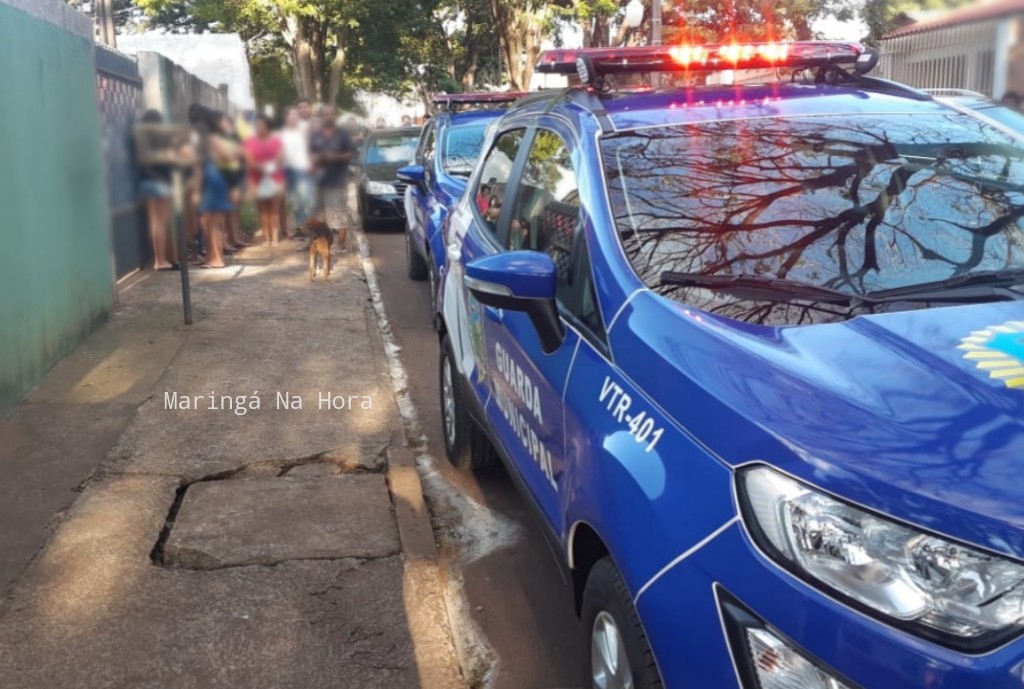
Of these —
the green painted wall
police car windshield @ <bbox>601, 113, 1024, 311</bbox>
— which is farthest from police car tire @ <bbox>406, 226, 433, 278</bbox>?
police car windshield @ <bbox>601, 113, 1024, 311</bbox>

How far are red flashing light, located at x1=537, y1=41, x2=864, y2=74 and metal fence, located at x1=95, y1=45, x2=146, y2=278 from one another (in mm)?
2359

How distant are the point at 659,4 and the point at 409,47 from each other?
16.5 m

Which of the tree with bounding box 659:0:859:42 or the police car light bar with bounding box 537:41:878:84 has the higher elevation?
the tree with bounding box 659:0:859:42

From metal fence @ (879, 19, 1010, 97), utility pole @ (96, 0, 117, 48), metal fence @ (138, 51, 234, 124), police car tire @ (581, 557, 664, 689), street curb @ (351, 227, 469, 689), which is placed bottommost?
street curb @ (351, 227, 469, 689)

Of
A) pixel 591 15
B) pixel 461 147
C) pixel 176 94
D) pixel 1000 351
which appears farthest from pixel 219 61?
pixel 591 15

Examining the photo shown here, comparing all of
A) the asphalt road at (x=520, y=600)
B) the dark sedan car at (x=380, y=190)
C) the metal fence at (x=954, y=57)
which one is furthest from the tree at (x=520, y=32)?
the asphalt road at (x=520, y=600)

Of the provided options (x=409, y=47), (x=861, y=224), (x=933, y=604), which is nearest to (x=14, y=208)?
(x=861, y=224)

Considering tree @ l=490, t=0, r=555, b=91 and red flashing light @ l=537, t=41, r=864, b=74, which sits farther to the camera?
tree @ l=490, t=0, r=555, b=91

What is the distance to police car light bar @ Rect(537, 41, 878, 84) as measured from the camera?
142 inches

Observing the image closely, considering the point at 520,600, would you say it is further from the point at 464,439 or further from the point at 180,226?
the point at 180,226

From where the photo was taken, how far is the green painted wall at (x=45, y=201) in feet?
20.2

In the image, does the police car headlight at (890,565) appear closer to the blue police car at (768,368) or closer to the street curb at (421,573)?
the blue police car at (768,368)

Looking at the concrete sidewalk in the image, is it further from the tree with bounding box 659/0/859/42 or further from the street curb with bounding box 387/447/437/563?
the tree with bounding box 659/0/859/42

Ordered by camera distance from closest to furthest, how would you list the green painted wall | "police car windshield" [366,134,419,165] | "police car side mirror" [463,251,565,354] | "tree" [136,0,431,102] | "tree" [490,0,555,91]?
"police car side mirror" [463,251,565,354] → the green painted wall → "police car windshield" [366,134,419,165] → "tree" [136,0,431,102] → "tree" [490,0,555,91]
